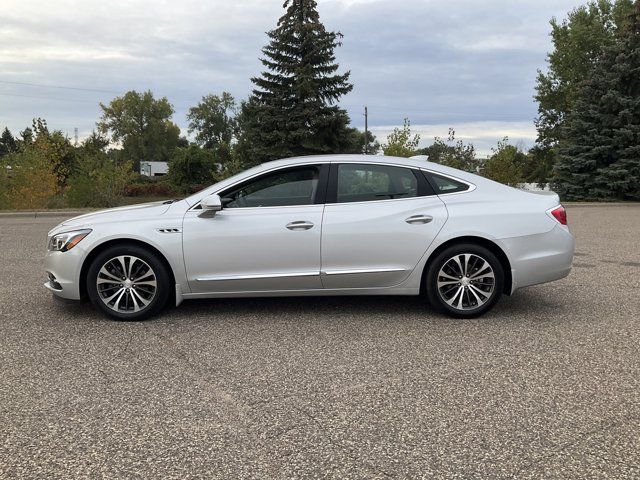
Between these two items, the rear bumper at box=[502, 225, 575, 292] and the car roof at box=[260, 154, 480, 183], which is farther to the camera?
the car roof at box=[260, 154, 480, 183]

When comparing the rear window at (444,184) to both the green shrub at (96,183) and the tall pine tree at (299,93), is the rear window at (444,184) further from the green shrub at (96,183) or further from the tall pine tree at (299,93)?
the tall pine tree at (299,93)

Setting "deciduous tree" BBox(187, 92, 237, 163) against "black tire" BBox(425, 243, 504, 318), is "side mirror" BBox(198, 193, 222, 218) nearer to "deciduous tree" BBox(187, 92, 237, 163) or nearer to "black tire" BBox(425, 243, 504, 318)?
"black tire" BBox(425, 243, 504, 318)

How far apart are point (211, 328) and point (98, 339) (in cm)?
94

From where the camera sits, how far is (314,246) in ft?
16.4

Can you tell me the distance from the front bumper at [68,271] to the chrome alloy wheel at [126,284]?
205mm

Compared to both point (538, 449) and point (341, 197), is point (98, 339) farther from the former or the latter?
point (538, 449)

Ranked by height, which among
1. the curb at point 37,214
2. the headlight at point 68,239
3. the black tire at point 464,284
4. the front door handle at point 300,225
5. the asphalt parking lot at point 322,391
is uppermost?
the front door handle at point 300,225

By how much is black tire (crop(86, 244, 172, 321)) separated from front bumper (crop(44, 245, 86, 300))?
0.11 m

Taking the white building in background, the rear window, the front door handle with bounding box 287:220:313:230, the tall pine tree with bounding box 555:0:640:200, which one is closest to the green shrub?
the front door handle with bounding box 287:220:313:230

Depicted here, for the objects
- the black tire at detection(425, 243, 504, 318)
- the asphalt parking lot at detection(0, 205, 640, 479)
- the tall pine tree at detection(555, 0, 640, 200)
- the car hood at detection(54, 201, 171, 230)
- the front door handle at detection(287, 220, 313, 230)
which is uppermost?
the tall pine tree at detection(555, 0, 640, 200)

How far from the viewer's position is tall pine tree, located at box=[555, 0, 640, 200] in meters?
Result: 22.9

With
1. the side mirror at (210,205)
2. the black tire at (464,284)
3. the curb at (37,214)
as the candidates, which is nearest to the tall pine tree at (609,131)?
the curb at (37,214)

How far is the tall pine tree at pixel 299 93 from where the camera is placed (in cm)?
2973

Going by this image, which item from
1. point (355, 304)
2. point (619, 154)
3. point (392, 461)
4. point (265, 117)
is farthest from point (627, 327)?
point (265, 117)
